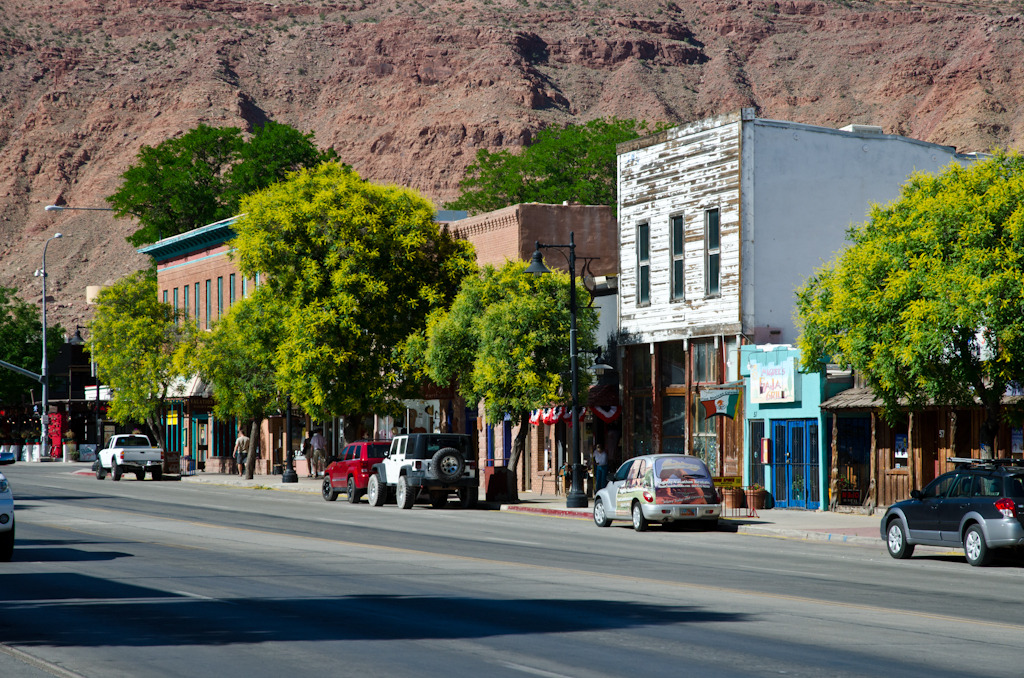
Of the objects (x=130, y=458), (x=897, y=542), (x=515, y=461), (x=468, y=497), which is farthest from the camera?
(x=130, y=458)

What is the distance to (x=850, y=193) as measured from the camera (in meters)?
35.0

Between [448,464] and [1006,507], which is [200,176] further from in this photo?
[1006,507]

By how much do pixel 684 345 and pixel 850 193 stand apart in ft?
19.5

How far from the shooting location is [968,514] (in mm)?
19328

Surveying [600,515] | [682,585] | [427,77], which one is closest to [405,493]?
[600,515]

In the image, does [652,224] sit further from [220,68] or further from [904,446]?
[220,68]

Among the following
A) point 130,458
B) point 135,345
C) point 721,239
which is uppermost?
point 721,239

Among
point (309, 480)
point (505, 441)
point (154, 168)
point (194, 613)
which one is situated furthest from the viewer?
point (154, 168)

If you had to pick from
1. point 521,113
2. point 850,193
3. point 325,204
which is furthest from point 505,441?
point 521,113

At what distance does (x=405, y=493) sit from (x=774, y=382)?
9672 mm

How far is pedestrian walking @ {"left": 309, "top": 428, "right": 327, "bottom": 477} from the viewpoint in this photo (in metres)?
49.5

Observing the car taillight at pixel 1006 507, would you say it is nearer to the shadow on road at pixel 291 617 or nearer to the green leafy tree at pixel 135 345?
the shadow on road at pixel 291 617

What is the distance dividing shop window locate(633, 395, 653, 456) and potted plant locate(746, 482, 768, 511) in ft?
19.7

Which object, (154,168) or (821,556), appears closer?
(821,556)
